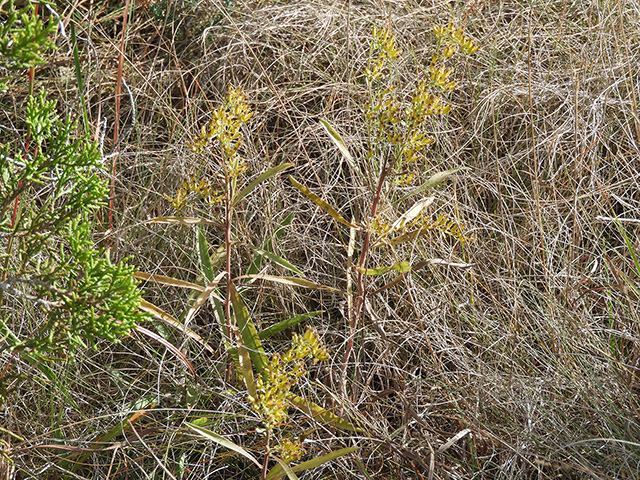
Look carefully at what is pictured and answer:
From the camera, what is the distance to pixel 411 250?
1573 mm

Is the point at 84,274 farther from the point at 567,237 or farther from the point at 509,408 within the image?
the point at 567,237

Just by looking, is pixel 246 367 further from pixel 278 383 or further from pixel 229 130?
pixel 229 130

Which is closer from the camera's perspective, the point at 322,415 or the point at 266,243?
the point at 322,415

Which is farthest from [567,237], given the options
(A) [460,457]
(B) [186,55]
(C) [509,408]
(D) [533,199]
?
(B) [186,55]

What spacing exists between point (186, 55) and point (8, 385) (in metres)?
1.13

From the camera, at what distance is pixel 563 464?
1.17 meters

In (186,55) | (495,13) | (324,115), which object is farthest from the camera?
(495,13)

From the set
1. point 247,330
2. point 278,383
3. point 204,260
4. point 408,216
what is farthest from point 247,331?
point 408,216

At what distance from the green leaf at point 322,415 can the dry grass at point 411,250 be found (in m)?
0.05

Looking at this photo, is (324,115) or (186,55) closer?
(324,115)

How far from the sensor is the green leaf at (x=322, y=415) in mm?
1259

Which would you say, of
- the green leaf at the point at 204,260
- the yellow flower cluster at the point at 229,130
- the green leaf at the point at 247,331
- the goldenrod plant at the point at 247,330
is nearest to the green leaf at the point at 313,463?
the goldenrod plant at the point at 247,330

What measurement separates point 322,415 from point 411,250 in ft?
1.60

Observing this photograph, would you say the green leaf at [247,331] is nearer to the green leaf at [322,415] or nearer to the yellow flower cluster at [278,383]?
the green leaf at [322,415]
